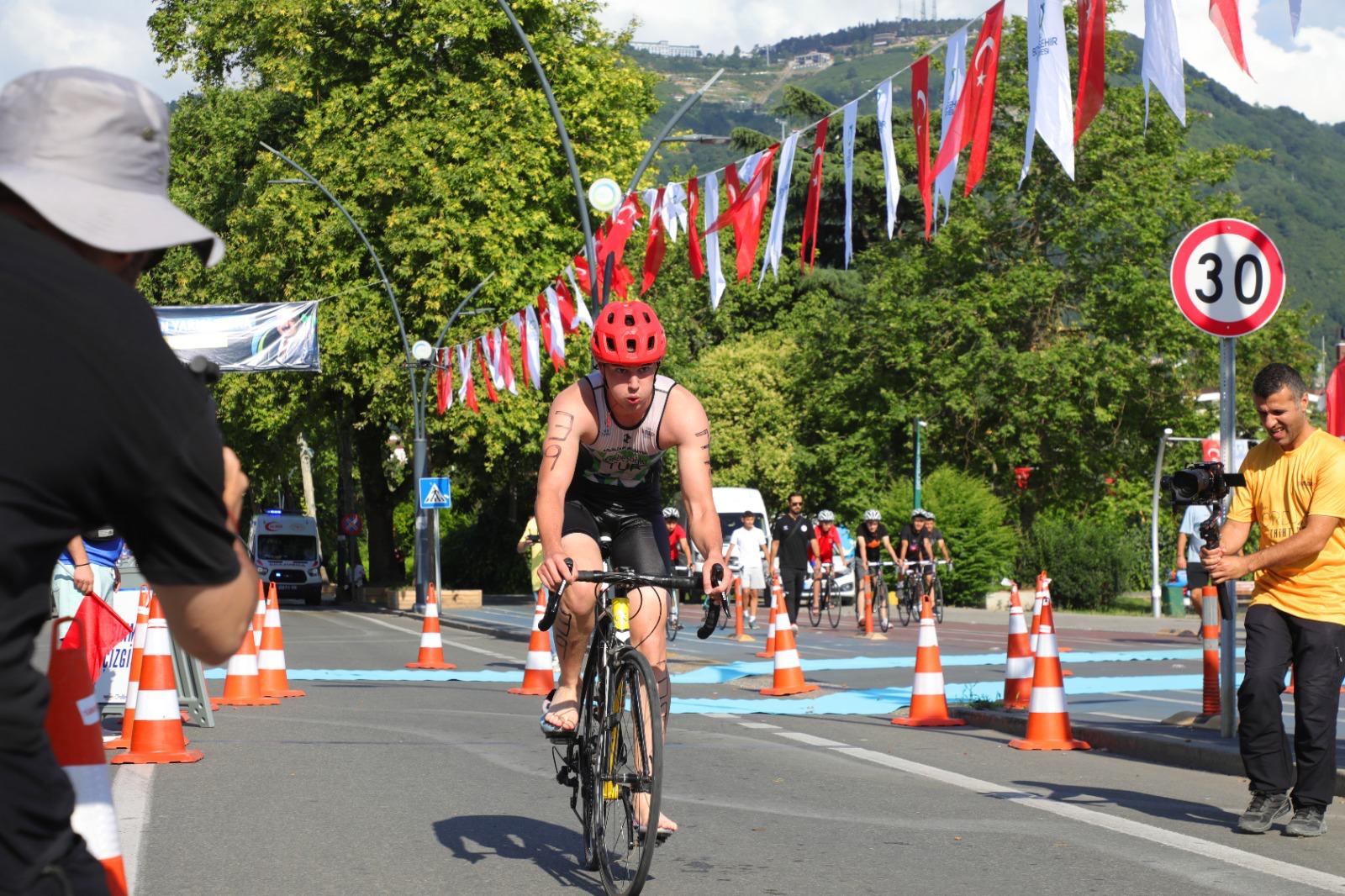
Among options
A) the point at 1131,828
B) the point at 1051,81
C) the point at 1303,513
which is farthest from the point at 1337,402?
the point at 1131,828

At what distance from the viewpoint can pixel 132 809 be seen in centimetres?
774

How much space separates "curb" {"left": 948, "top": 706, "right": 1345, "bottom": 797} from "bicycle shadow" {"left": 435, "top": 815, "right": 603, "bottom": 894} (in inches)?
148

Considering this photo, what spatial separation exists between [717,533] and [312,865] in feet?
6.28

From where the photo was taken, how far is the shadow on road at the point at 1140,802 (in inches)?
308

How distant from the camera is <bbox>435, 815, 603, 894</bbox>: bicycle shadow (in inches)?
252

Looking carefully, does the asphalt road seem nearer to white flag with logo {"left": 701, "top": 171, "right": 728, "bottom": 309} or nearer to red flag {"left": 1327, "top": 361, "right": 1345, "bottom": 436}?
red flag {"left": 1327, "top": 361, "right": 1345, "bottom": 436}

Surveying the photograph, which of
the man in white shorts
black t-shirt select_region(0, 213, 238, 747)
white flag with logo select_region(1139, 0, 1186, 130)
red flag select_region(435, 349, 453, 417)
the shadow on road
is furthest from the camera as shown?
red flag select_region(435, 349, 453, 417)

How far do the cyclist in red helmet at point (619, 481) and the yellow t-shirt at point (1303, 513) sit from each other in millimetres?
2803

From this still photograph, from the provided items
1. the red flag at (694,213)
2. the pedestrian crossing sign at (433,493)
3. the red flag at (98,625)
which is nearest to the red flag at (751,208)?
the red flag at (694,213)

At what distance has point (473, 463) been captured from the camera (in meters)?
44.2

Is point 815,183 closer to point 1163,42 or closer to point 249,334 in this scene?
point 1163,42

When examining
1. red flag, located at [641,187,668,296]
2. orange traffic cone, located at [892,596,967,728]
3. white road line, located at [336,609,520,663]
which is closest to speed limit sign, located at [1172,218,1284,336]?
orange traffic cone, located at [892,596,967,728]

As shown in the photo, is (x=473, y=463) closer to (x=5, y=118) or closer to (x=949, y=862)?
(x=949, y=862)

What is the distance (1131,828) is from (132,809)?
4309 millimetres
